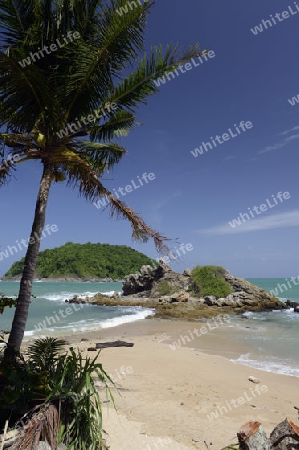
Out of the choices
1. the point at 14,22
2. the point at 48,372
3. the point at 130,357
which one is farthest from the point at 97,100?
the point at 130,357

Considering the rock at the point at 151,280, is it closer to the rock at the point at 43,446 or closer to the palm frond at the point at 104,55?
the palm frond at the point at 104,55

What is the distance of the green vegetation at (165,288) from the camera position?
48756 millimetres

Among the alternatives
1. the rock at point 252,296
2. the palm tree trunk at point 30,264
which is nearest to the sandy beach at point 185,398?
the palm tree trunk at point 30,264

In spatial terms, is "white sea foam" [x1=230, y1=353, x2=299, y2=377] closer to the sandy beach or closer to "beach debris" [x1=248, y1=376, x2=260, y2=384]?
the sandy beach

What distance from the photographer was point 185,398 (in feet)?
26.3

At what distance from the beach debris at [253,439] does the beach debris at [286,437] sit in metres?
0.13

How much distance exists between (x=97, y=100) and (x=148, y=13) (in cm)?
226

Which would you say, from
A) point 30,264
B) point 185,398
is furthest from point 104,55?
point 185,398

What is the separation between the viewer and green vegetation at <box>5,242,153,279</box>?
12625cm

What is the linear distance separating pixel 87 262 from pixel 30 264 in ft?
419

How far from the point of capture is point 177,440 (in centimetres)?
552

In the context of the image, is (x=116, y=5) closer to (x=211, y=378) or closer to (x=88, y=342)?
(x=211, y=378)

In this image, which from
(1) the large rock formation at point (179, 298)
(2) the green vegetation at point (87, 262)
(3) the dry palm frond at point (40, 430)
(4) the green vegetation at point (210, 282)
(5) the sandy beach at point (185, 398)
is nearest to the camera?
(3) the dry palm frond at point (40, 430)

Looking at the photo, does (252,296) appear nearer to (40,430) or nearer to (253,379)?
(253,379)
